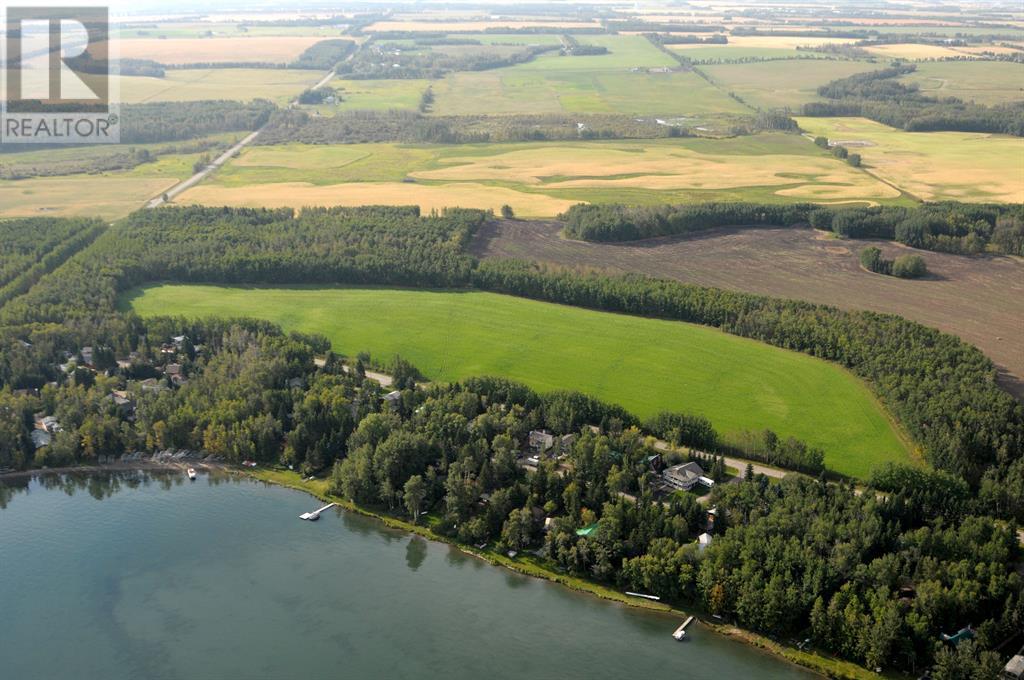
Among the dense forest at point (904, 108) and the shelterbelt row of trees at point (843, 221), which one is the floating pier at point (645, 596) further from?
the dense forest at point (904, 108)

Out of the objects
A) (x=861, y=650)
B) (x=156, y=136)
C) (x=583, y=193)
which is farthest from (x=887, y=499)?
(x=156, y=136)

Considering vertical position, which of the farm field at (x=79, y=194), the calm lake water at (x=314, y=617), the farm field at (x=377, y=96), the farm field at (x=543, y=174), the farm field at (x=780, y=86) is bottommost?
the calm lake water at (x=314, y=617)

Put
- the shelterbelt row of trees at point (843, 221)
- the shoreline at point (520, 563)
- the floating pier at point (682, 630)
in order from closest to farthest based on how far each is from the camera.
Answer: the shoreline at point (520, 563)
the floating pier at point (682, 630)
the shelterbelt row of trees at point (843, 221)

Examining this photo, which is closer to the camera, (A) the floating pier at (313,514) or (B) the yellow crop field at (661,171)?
(A) the floating pier at (313,514)

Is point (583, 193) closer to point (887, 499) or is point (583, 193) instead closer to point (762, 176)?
point (762, 176)

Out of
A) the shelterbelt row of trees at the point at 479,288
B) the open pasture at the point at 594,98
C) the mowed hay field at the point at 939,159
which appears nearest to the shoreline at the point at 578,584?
the shelterbelt row of trees at the point at 479,288

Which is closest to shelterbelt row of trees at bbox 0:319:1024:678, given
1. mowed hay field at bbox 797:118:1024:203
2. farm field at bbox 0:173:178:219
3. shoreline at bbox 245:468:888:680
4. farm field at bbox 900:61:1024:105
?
shoreline at bbox 245:468:888:680
